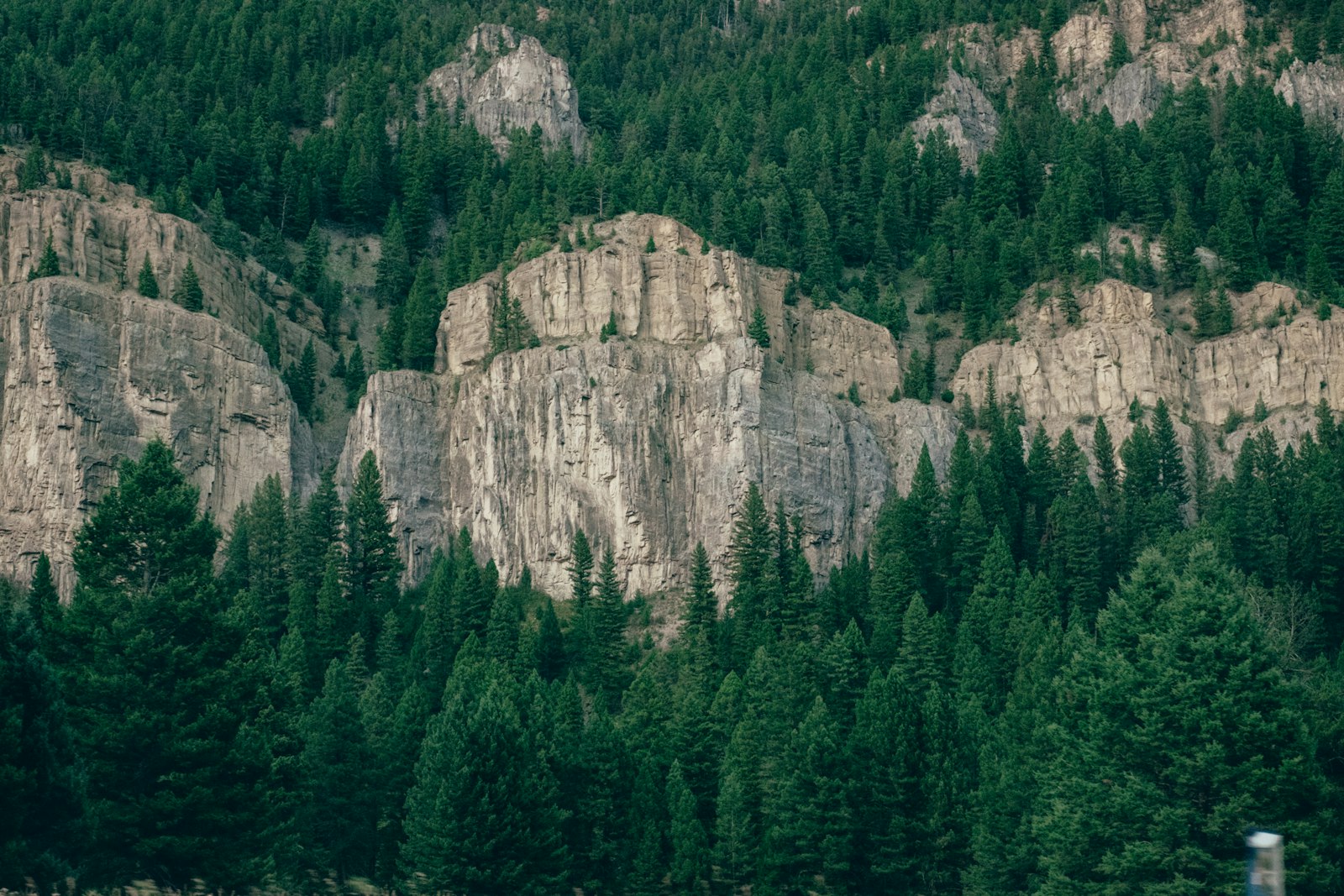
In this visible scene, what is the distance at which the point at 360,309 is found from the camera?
132875 mm

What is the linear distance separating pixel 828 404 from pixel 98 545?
213 ft

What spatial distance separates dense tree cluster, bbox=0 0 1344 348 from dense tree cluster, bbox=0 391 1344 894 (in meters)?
23.3

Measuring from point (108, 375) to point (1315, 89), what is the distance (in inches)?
4245

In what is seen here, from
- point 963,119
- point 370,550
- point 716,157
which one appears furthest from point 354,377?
point 963,119

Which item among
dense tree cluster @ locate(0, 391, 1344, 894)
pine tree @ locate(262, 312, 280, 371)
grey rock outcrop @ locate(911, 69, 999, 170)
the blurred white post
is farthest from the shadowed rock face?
the blurred white post

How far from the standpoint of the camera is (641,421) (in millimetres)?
111000

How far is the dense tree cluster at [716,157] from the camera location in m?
126

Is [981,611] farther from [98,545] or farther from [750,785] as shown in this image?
[98,545]

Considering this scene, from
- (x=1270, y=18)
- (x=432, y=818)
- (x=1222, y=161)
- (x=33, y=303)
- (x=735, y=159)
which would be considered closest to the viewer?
(x=432, y=818)

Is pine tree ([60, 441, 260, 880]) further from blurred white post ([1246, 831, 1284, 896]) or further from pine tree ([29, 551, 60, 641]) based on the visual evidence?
blurred white post ([1246, 831, 1284, 896])

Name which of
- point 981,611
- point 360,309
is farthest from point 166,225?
point 981,611

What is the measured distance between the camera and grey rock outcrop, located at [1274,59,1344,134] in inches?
5965

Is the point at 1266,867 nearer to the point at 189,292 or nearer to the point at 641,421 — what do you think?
the point at 641,421

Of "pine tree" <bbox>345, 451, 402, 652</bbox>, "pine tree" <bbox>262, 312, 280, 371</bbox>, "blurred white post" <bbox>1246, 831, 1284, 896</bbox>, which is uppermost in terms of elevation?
"pine tree" <bbox>262, 312, 280, 371</bbox>
